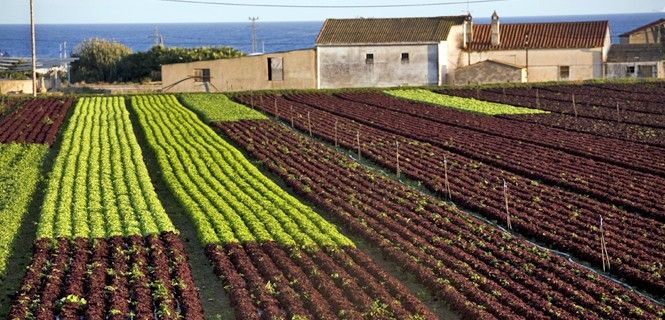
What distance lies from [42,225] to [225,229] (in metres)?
3.63

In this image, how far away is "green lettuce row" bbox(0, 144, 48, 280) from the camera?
2306cm

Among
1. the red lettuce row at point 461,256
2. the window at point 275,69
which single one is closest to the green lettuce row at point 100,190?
the red lettuce row at point 461,256

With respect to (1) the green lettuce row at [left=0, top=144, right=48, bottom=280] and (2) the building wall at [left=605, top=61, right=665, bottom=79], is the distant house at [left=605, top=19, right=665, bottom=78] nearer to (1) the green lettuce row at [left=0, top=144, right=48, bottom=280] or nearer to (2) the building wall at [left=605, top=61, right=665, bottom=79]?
(2) the building wall at [left=605, top=61, right=665, bottom=79]

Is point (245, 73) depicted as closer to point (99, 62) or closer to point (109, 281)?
point (99, 62)

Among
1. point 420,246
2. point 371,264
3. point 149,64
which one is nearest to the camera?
point 371,264

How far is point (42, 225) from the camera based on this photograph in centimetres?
2353

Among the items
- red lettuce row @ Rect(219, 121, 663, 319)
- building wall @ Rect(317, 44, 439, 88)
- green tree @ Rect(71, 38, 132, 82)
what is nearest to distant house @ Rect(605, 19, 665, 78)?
building wall @ Rect(317, 44, 439, 88)

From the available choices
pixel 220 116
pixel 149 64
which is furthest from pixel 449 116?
pixel 149 64

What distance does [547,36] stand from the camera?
210 feet

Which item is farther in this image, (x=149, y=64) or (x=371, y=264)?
(x=149, y=64)

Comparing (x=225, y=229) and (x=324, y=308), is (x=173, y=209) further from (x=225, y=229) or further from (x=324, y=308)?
(x=324, y=308)

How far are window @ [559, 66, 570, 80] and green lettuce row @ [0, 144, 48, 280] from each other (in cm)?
3367

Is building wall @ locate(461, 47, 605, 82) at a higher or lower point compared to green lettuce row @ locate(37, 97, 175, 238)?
higher

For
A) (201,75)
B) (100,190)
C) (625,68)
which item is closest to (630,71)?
(625,68)
